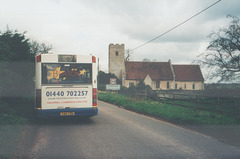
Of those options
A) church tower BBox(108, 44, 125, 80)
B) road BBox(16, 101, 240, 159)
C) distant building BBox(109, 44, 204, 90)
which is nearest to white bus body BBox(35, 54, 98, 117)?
road BBox(16, 101, 240, 159)

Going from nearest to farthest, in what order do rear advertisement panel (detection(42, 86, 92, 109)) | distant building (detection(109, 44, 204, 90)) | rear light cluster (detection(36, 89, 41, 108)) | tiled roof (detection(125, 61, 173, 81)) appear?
rear light cluster (detection(36, 89, 41, 108)) → rear advertisement panel (detection(42, 86, 92, 109)) → distant building (detection(109, 44, 204, 90)) → tiled roof (detection(125, 61, 173, 81))

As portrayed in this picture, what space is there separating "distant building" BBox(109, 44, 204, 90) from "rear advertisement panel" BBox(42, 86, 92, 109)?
163 ft

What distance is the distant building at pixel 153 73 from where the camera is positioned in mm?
62938

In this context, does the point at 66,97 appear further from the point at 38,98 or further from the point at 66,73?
the point at 38,98

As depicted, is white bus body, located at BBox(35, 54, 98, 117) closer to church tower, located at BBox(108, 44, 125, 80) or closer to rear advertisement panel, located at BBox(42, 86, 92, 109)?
rear advertisement panel, located at BBox(42, 86, 92, 109)

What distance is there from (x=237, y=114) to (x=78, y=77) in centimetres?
757

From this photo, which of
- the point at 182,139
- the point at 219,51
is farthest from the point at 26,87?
the point at 219,51

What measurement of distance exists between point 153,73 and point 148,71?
150 cm

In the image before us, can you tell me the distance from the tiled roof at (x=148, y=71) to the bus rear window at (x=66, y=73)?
173 ft

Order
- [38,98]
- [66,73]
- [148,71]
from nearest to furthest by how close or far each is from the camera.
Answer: [38,98], [66,73], [148,71]

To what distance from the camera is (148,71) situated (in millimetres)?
64812

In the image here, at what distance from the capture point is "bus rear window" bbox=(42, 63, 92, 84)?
378 inches

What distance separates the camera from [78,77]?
10.0 metres

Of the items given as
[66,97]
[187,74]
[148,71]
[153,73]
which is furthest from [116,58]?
[66,97]
